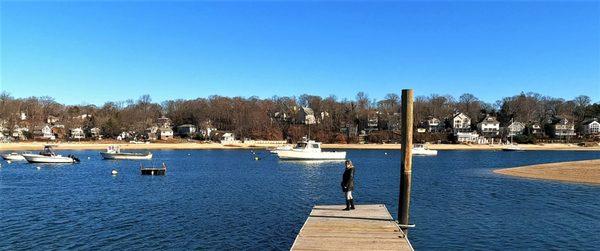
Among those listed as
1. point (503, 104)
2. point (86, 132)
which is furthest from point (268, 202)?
point (503, 104)

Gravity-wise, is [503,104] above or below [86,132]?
above

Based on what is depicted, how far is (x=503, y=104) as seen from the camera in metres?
186

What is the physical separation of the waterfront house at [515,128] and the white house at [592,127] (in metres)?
20.5

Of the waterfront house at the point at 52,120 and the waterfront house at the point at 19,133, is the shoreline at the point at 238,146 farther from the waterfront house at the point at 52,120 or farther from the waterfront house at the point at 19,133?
the waterfront house at the point at 52,120

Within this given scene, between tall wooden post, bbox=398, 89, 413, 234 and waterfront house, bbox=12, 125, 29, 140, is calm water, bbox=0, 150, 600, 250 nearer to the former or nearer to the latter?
tall wooden post, bbox=398, 89, 413, 234

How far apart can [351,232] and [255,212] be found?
37.5 ft

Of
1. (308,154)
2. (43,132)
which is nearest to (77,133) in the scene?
(43,132)

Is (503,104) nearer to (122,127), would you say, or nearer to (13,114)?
(122,127)

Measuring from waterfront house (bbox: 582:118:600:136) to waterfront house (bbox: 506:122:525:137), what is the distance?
20500mm

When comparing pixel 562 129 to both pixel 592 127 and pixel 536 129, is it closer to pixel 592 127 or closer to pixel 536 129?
pixel 536 129

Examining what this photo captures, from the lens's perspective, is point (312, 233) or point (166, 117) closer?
point (312, 233)

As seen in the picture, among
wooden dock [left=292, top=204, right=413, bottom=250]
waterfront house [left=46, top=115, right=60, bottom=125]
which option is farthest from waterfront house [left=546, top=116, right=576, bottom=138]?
waterfront house [left=46, top=115, right=60, bottom=125]

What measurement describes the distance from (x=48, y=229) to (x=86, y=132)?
519ft

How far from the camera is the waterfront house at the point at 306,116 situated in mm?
181163
